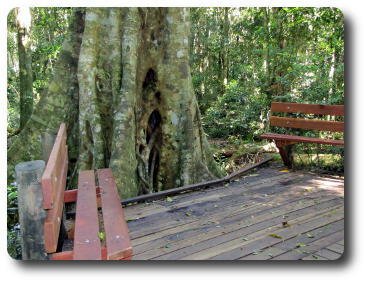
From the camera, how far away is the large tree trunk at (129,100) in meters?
4.40

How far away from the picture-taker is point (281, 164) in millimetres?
5781

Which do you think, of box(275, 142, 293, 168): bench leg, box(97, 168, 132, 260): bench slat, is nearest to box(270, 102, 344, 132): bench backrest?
box(275, 142, 293, 168): bench leg

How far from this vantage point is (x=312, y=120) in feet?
16.9

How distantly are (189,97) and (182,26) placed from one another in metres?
0.93

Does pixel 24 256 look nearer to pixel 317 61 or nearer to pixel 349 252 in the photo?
pixel 349 252

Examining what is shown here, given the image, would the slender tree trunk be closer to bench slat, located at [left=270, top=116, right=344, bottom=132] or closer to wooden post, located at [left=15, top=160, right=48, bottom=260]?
bench slat, located at [left=270, top=116, right=344, bottom=132]

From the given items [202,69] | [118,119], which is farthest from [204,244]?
[202,69]

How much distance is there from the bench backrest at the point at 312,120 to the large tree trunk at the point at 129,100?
58.1 inches

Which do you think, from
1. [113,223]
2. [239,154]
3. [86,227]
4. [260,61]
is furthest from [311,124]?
[260,61]

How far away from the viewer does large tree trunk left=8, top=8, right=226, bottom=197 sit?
4.40m

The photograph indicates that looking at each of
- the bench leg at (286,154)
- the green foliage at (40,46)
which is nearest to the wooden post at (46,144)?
the bench leg at (286,154)

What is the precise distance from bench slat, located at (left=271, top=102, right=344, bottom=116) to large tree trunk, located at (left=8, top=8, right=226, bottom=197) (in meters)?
1.50

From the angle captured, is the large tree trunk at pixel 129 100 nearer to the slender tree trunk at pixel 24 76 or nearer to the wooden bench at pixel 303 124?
the wooden bench at pixel 303 124

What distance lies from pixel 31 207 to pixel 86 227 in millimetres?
441
